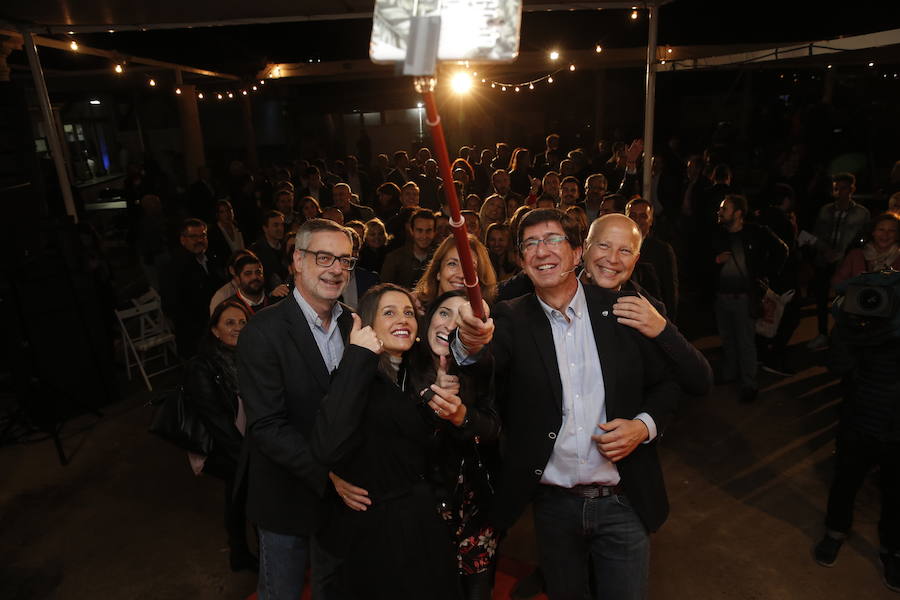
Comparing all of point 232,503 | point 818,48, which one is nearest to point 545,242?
point 232,503

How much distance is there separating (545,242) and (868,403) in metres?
2.15

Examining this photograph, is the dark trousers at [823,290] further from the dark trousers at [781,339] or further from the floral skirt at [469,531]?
the floral skirt at [469,531]

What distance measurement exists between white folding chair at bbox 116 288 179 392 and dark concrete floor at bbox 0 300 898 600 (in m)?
0.94

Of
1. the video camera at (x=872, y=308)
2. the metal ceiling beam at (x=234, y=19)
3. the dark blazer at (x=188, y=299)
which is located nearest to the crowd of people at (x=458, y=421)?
the video camera at (x=872, y=308)

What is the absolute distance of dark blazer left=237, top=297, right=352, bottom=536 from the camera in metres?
2.03

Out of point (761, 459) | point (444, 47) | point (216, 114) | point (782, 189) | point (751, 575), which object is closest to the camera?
point (444, 47)

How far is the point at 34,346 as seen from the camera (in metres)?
5.24

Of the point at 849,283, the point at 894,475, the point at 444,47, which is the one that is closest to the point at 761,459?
the point at 894,475

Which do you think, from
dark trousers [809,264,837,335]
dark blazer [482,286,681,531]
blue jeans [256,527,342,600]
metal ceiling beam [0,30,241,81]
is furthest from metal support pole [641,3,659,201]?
metal ceiling beam [0,30,241,81]

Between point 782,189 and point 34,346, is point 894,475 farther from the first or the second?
point 34,346

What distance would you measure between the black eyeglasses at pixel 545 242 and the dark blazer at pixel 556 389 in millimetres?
207

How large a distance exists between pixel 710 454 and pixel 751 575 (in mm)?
1248

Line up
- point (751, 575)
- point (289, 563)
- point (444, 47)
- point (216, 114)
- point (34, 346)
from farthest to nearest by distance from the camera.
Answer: point (216, 114), point (34, 346), point (751, 575), point (289, 563), point (444, 47)

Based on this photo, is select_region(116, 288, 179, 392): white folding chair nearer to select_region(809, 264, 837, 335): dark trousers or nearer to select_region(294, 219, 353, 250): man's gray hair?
select_region(294, 219, 353, 250): man's gray hair
